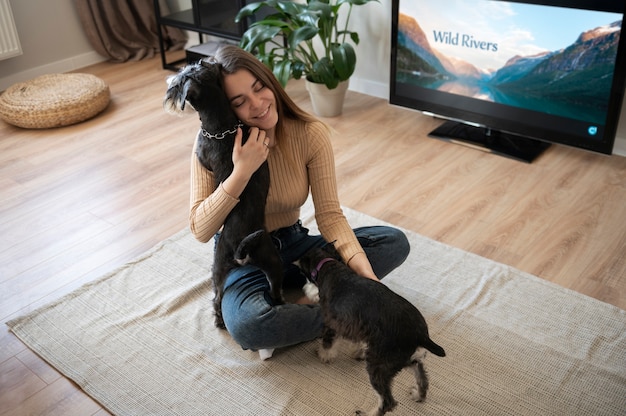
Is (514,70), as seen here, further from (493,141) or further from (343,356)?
(343,356)

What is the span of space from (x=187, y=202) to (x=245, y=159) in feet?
4.06

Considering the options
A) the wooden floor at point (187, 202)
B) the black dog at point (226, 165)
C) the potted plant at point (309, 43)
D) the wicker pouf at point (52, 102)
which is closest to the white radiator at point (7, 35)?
the wicker pouf at point (52, 102)

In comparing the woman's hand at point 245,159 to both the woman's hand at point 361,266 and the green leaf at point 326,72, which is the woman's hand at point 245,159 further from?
the green leaf at point 326,72

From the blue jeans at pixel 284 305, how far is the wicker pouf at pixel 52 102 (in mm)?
2087

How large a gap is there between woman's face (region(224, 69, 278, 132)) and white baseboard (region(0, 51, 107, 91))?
2975mm

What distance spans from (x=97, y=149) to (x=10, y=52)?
1.10 meters

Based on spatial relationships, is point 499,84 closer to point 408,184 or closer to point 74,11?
point 408,184

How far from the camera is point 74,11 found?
438 cm

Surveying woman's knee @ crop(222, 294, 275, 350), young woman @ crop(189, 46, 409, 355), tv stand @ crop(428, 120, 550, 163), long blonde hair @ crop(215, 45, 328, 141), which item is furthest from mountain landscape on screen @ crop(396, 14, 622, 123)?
woman's knee @ crop(222, 294, 275, 350)

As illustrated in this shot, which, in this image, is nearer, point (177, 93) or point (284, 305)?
point (177, 93)

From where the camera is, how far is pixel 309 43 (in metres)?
3.46

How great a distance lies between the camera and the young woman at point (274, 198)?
1731mm

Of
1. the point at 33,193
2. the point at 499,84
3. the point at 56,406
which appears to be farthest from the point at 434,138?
the point at 56,406

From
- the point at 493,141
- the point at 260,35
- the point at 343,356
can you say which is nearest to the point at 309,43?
the point at 260,35
